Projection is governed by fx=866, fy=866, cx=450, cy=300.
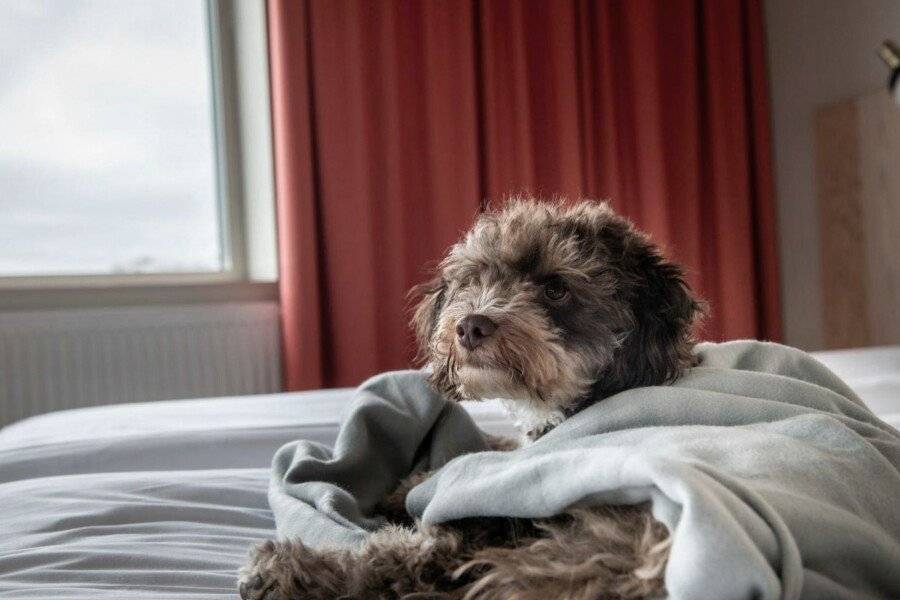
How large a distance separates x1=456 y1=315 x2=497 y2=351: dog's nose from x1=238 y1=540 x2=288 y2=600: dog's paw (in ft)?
1.50

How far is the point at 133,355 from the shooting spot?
12.2 ft

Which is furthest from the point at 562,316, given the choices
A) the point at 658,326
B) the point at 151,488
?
the point at 151,488

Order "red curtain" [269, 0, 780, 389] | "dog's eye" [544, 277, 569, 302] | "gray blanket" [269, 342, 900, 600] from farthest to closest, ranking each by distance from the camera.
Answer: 1. "red curtain" [269, 0, 780, 389]
2. "dog's eye" [544, 277, 569, 302]
3. "gray blanket" [269, 342, 900, 600]

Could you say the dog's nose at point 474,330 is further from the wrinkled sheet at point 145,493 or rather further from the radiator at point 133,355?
the radiator at point 133,355

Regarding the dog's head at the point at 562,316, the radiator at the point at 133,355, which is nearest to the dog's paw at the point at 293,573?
the dog's head at the point at 562,316

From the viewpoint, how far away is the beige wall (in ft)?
15.0

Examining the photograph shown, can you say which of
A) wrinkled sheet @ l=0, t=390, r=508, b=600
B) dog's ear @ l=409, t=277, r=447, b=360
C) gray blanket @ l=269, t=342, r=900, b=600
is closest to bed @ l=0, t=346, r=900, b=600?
wrinkled sheet @ l=0, t=390, r=508, b=600

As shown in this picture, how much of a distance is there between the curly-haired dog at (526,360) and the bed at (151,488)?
0.21m

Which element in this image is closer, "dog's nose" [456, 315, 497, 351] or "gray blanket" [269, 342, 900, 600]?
"gray blanket" [269, 342, 900, 600]

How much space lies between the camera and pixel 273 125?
13.0ft

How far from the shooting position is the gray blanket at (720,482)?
69cm

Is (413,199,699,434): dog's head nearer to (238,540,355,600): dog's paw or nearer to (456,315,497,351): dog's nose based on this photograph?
(456,315,497,351): dog's nose

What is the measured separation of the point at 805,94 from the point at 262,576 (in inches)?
187

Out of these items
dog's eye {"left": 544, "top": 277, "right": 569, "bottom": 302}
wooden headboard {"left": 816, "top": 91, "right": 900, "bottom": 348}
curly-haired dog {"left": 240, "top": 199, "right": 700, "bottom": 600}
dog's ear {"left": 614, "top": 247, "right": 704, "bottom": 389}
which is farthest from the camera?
wooden headboard {"left": 816, "top": 91, "right": 900, "bottom": 348}
